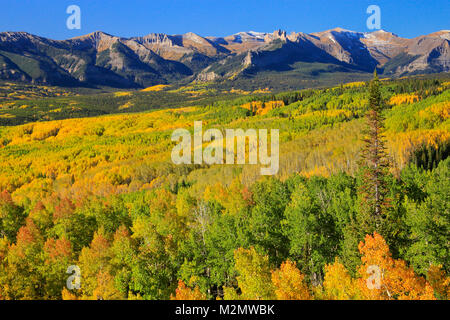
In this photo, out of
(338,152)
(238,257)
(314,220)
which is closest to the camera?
(238,257)

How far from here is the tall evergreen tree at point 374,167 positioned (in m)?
33.6

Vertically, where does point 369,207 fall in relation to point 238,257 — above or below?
above

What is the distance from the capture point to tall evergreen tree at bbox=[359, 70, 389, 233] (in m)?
33.6

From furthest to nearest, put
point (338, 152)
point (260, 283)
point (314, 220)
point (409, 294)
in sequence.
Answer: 1. point (338, 152)
2. point (314, 220)
3. point (260, 283)
4. point (409, 294)

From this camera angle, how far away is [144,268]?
3738 centimetres

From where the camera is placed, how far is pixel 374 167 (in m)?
36.4

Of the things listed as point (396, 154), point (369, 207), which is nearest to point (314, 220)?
point (369, 207)

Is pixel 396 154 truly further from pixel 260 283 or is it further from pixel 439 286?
pixel 260 283
